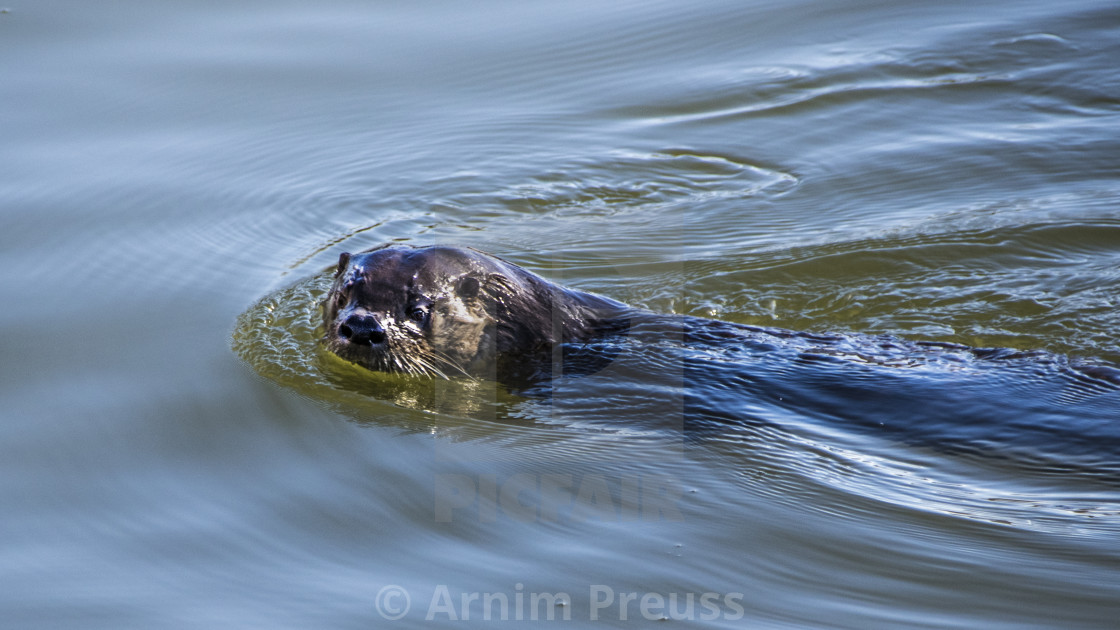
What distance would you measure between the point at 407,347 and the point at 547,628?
1893 mm

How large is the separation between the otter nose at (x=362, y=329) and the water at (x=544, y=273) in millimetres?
237

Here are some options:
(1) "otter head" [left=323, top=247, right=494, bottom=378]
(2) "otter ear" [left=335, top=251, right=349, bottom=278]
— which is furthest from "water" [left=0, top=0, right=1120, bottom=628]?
(2) "otter ear" [left=335, top=251, right=349, bottom=278]

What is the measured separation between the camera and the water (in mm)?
3381

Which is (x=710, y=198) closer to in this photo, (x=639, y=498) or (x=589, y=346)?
(x=589, y=346)

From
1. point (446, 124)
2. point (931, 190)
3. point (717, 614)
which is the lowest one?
point (717, 614)

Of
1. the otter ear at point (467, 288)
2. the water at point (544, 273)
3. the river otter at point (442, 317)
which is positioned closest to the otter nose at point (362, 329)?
the river otter at point (442, 317)

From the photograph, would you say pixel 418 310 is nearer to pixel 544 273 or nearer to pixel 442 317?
pixel 442 317

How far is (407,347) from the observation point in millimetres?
4730

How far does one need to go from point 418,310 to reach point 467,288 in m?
0.23

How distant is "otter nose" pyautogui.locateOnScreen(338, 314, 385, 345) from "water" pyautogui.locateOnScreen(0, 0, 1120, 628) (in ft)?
0.78

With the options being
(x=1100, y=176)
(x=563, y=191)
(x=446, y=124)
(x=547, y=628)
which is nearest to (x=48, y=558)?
(x=547, y=628)

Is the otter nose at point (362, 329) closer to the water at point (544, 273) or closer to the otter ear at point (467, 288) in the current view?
the water at point (544, 273)

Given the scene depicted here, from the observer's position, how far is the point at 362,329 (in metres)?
4.57

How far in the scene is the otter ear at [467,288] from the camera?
15.6ft
